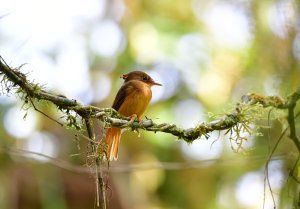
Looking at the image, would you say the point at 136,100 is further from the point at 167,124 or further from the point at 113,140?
the point at 167,124

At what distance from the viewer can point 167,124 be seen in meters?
1.80

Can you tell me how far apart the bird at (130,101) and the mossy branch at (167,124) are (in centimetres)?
109

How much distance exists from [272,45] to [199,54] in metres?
1.99

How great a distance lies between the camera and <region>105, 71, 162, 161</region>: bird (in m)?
3.01

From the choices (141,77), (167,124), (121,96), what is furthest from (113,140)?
(167,124)

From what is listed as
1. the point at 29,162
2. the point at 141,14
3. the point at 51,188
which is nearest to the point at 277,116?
the point at 51,188

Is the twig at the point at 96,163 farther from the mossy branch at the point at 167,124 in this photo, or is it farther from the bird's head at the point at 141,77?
the bird's head at the point at 141,77

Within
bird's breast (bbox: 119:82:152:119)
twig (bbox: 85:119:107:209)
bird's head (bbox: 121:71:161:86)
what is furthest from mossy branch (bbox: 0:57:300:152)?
bird's head (bbox: 121:71:161:86)

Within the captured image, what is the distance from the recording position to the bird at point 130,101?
3.01 metres

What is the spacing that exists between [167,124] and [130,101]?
1.24 meters

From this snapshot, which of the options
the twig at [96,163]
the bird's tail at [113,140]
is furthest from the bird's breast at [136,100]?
the twig at [96,163]

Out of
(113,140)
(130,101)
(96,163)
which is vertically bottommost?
(96,163)

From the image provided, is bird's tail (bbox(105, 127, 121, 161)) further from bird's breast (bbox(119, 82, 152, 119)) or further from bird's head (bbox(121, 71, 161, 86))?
bird's head (bbox(121, 71, 161, 86))

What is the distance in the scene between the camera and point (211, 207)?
566 cm
